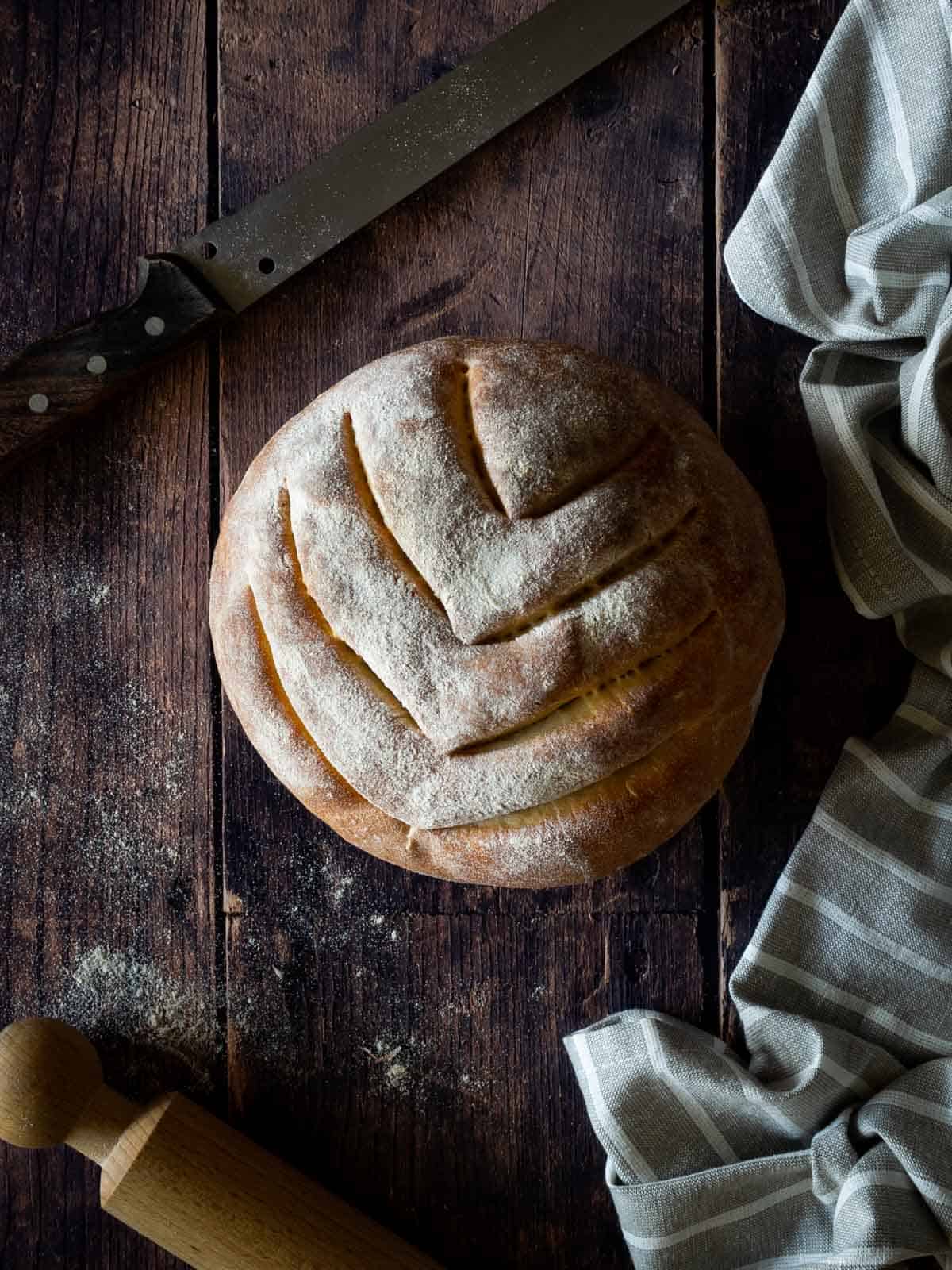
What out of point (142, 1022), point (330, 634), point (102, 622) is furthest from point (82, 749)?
point (330, 634)

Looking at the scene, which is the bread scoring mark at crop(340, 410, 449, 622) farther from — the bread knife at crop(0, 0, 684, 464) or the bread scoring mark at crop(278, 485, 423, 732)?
the bread knife at crop(0, 0, 684, 464)

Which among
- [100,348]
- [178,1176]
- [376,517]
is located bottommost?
[178,1176]

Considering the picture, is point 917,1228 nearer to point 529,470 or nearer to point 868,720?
point 868,720

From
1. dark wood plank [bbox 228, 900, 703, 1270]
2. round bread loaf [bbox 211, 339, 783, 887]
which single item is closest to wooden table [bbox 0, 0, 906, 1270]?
dark wood plank [bbox 228, 900, 703, 1270]

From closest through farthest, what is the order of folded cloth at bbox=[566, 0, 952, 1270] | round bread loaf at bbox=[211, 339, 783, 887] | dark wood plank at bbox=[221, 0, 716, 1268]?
1. round bread loaf at bbox=[211, 339, 783, 887]
2. folded cloth at bbox=[566, 0, 952, 1270]
3. dark wood plank at bbox=[221, 0, 716, 1268]

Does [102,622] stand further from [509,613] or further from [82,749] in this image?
[509,613]

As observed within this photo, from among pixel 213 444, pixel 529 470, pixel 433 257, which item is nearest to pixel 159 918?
pixel 213 444
